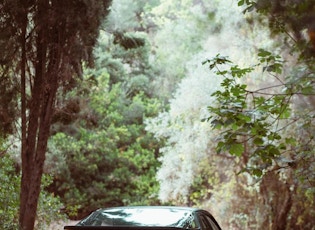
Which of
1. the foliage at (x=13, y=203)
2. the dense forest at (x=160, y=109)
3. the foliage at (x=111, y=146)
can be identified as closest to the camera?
the dense forest at (x=160, y=109)

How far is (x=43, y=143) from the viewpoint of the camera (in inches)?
393

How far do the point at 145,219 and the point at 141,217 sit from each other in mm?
101

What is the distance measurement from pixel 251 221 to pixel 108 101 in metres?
12.4

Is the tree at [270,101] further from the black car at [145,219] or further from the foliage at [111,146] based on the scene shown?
the foliage at [111,146]

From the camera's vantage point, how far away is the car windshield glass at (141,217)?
612 centimetres

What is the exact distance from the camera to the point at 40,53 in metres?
10.4

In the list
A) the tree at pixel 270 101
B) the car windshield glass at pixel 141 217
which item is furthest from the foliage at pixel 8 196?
the tree at pixel 270 101

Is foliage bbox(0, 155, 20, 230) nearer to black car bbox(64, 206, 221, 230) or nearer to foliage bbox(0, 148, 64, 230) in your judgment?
foliage bbox(0, 148, 64, 230)

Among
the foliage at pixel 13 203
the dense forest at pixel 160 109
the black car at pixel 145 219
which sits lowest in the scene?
the black car at pixel 145 219

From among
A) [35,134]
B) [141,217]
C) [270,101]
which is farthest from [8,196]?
[270,101]

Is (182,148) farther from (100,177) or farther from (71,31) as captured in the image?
(71,31)

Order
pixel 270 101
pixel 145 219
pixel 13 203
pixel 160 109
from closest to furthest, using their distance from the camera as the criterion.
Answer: pixel 145 219
pixel 270 101
pixel 13 203
pixel 160 109

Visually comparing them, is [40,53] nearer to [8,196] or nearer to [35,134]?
[35,134]

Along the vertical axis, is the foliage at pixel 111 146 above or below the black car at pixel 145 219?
above
